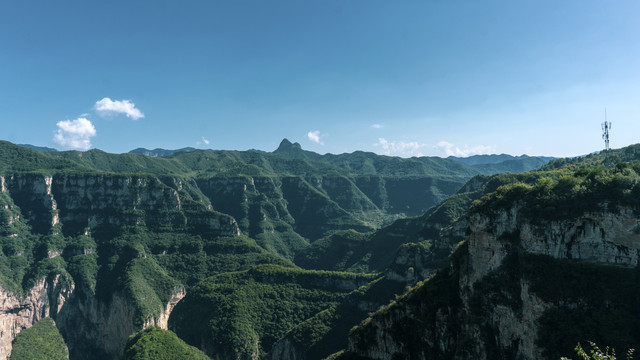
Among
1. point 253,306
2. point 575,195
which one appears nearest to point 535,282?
point 575,195

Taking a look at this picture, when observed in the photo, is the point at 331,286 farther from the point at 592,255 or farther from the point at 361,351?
the point at 592,255

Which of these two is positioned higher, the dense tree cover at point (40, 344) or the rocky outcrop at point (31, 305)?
the rocky outcrop at point (31, 305)

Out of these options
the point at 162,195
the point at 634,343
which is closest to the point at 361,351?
the point at 634,343

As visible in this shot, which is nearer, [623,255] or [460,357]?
[623,255]

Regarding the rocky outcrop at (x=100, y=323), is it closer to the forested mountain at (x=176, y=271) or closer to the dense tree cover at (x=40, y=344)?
the forested mountain at (x=176, y=271)

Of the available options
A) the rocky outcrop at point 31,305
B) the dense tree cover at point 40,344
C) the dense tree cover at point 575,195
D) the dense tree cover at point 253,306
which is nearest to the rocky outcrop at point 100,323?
the rocky outcrop at point 31,305
